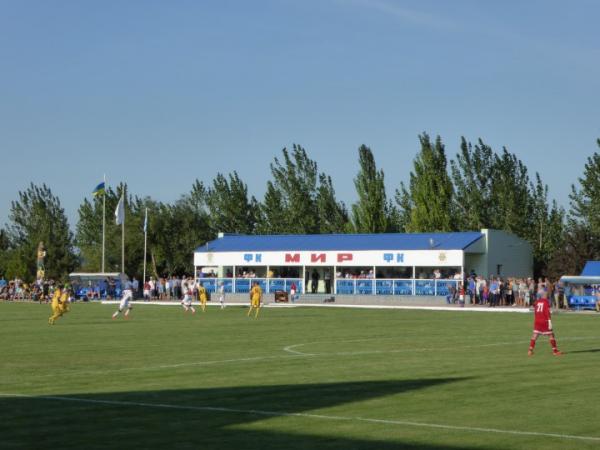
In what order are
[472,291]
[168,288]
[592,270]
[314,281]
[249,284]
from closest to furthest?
[472,291]
[592,270]
[249,284]
[314,281]
[168,288]

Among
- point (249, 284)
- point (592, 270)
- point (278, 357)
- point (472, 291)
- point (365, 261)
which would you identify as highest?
point (365, 261)

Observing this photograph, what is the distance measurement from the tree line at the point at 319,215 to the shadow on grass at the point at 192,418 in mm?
66684

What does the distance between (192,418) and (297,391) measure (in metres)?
3.68

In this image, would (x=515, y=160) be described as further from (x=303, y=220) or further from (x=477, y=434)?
(x=477, y=434)

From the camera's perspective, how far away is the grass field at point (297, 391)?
14.4 meters

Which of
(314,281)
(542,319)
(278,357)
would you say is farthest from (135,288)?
(542,319)

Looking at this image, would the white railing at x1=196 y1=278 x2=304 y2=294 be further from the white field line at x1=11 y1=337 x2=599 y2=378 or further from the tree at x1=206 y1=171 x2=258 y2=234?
the white field line at x1=11 y1=337 x2=599 y2=378

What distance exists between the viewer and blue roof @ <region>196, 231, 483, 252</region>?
78312 mm

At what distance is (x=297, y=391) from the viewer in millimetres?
19328

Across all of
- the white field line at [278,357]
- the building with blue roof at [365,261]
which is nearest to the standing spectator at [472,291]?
the building with blue roof at [365,261]

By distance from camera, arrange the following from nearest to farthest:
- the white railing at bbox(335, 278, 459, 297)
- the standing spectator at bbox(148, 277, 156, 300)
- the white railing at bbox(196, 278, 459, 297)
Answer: the white railing at bbox(335, 278, 459, 297), the white railing at bbox(196, 278, 459, 297), the standing spectator at bbox(148, 277, 156, 300)

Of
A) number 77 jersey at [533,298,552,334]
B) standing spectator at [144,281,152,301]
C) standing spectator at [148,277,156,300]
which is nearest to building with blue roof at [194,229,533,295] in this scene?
standing spectator at [148,277,156,300]

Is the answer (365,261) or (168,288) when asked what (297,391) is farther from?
(168,288)

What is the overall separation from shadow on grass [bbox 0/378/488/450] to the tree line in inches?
2625
